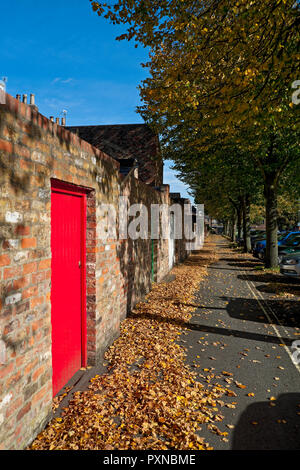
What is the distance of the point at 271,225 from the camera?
13938mm

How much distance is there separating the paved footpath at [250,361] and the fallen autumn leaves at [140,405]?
8.4 inches

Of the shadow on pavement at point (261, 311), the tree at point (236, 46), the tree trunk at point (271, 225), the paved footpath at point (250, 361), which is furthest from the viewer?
the tree trunk at point (271, 225)

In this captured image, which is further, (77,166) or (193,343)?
(193,343)

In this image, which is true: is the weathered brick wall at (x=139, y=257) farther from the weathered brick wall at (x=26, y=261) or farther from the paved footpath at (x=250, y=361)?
the weathered brick wall at (x=26, y=261)

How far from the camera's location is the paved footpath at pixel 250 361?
3.10 metres

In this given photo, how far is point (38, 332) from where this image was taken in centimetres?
290

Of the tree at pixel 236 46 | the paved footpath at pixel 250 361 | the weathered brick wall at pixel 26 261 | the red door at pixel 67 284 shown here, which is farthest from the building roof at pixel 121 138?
the weathered brick wall at pixel 26 261

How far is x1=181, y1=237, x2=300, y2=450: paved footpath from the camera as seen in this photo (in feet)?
10.2

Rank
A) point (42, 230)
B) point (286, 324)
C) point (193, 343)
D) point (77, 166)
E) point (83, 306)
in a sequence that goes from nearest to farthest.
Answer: point (42, 230)
point (77, 166)
point (83, 306)
point (193, 343)
point (286, 324)

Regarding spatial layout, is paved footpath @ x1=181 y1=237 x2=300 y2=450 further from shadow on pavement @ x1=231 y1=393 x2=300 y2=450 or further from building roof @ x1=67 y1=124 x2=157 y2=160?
building roof @ x1=67 y1=124 x2=157 y2=160

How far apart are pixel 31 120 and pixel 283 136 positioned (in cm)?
1126

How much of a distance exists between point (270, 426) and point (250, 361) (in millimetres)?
1634

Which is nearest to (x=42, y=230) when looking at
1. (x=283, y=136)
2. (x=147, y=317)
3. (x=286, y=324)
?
(x=147, y=317)

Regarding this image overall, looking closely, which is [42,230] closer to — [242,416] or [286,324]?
[242,416]
